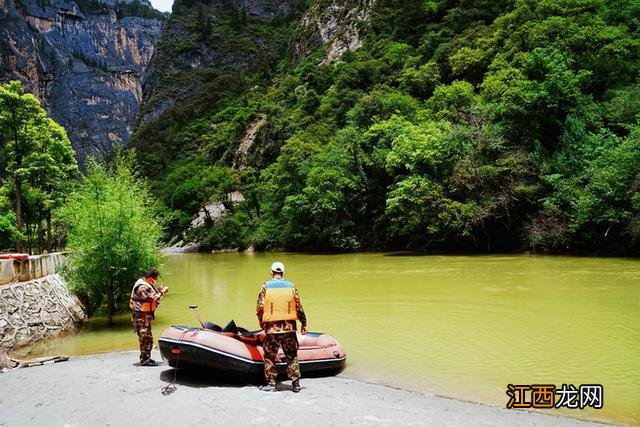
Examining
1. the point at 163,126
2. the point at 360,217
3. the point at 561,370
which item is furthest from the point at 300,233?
the point at 163,126

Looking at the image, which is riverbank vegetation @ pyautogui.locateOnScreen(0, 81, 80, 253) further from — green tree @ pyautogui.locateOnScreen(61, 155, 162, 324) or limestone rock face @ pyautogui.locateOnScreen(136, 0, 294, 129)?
limestone rock face @ pyautogui.locateOnScreen(136, 0, 294, 129)

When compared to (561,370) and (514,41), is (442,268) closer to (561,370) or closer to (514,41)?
(561,370)

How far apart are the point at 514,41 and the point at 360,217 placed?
18377mm

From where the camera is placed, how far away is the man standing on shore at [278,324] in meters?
7.10

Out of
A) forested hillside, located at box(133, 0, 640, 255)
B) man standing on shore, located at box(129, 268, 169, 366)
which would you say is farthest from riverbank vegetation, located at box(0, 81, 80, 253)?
forested hillside, located at box(133, 0, 640, 255)

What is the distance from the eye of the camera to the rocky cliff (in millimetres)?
121625

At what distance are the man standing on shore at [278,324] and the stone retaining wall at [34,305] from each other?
20.2ft

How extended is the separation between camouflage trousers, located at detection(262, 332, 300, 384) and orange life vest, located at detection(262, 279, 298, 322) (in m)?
0.28

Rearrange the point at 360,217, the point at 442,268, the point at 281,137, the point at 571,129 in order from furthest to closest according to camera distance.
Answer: the point at 281,137
the point at 360,217
the point at 571,129
the point at 442,268

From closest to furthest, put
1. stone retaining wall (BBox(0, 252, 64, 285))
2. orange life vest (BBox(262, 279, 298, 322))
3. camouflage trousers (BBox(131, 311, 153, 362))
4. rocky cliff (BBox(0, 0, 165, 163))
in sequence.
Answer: orange life vest (BBox(262, 279, 298, 322)) → camouflage trousers (BBox(131, 311, 153, 362)) → stone retaining wall (BBox(0, 252, 64, 285)) → rocky cliff (BBox(0, 0, 165, 163))

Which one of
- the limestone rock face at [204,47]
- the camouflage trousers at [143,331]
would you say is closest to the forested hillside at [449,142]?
the camouflage trousers at [143,331]

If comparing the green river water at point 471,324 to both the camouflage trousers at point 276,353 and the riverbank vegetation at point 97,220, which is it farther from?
the camouflage trousers at point 276,353

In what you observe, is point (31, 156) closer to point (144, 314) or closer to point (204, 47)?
point (144, 314)

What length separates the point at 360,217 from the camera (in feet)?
139
